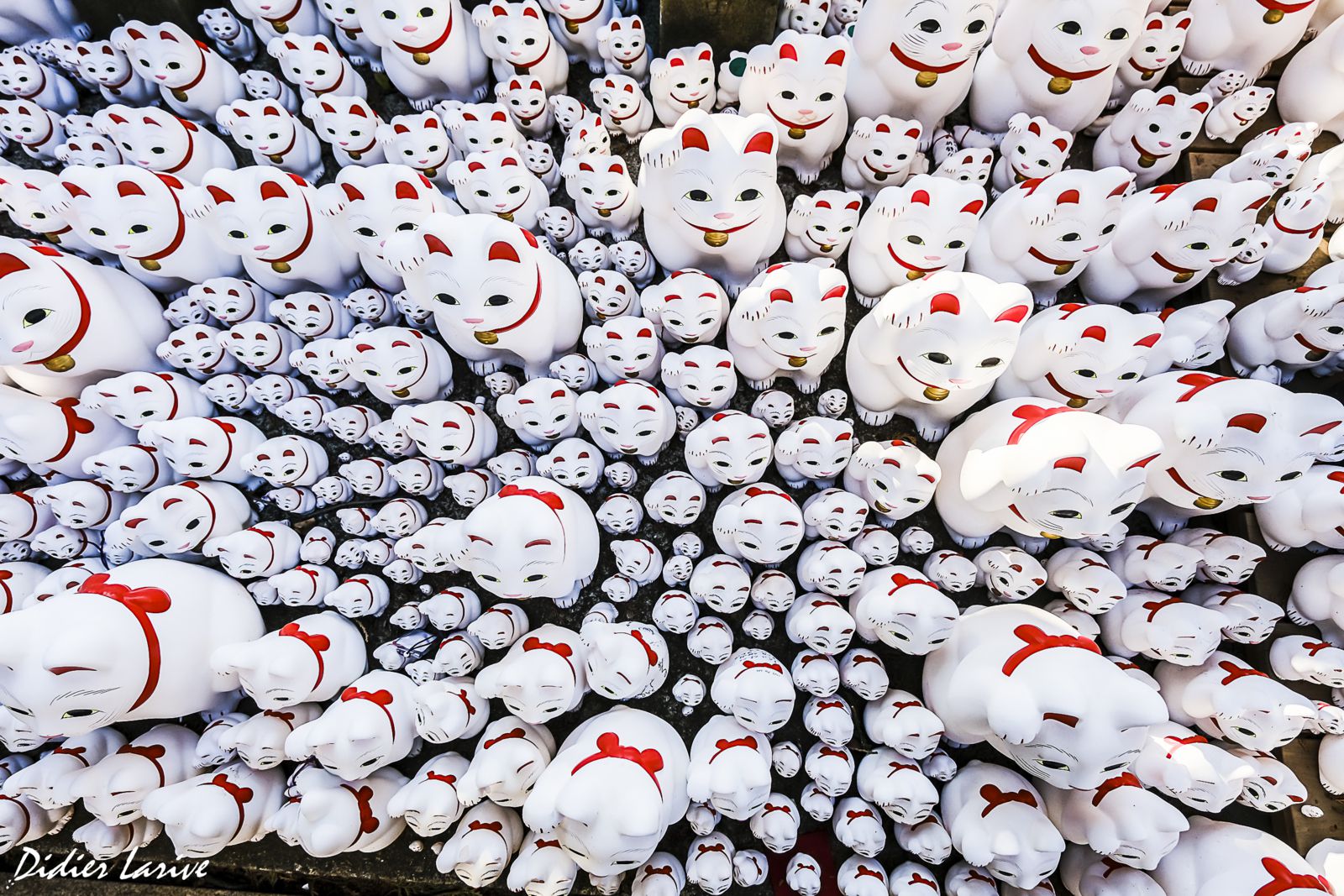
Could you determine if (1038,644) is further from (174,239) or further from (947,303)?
(174,239)

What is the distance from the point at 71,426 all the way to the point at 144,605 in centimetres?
37

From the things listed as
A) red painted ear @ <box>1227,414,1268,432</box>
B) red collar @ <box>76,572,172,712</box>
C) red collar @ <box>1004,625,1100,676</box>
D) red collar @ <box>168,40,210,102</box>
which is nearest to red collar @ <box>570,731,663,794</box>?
red collar @ <box>1004,625,1100,676</box>

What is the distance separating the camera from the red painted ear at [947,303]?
806mm

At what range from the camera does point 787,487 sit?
1077mm

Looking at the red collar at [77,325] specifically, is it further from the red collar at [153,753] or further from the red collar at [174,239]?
the red collar at [153,753]

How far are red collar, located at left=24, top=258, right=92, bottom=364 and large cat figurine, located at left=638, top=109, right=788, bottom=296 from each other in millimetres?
863

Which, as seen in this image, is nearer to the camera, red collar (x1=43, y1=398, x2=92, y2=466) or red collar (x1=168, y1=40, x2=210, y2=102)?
red collar (x1=43, y1=398, x2=92, y2=466)

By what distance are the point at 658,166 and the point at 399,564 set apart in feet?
2.32

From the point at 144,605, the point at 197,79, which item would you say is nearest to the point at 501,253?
the point at 144,605

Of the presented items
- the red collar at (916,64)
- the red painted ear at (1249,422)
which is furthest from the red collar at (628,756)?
the red collar at (916,64)

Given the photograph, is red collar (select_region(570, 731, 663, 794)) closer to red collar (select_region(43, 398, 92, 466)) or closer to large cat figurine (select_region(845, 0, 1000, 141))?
red collar (select_region(43, 398, 92, 466))

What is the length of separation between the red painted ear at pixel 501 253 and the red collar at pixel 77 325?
66 cm

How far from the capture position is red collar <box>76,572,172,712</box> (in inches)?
34.8

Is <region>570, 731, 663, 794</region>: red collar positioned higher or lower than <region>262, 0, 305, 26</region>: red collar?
lower
